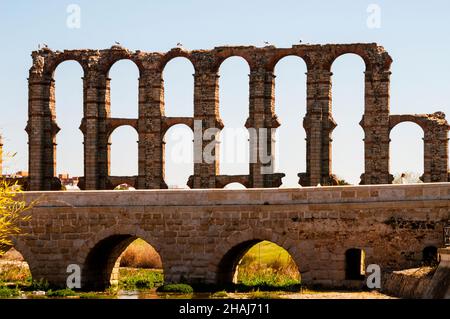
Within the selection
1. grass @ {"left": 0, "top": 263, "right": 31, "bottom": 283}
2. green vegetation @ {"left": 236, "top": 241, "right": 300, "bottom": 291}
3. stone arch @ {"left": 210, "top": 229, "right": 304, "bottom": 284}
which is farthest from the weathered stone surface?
stone arch @ {"left": 210, "top": 229, "right": 304, "bottom": 284}

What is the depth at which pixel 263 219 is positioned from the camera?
30.3 m

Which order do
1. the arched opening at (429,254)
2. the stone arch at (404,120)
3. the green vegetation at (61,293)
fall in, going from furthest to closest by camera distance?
the stone arch at (404,120)
the green vegetation at (61,293)
the arched opening at (429,254)

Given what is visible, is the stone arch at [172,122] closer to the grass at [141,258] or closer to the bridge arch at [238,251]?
the grass at [141,258]

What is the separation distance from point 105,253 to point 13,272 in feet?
19.1

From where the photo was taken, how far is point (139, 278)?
3572 cm

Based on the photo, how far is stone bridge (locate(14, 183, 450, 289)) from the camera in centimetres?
2880

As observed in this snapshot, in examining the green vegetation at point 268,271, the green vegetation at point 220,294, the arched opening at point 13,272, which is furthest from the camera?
the arched opening at point 13,272

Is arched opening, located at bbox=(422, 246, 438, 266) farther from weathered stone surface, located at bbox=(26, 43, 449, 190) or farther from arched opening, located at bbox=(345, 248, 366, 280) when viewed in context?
weathered stone surface, located at bbox=(26, 43, 449, 190)

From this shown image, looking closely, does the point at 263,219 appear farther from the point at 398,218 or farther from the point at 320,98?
the point at 320,98

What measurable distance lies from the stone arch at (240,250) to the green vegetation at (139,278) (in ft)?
10.9

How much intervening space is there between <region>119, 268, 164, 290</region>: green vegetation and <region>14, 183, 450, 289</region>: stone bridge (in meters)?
1.01

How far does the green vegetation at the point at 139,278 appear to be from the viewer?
34000 mm

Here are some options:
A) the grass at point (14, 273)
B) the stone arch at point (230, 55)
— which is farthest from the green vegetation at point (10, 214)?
the stone arch at point (230, 55)

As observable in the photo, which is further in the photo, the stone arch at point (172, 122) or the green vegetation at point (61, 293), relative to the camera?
the stone arch at point (172, 122)
